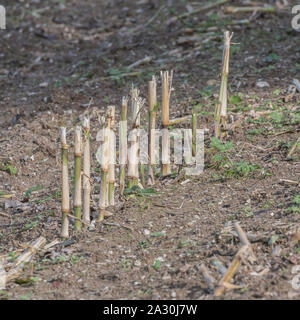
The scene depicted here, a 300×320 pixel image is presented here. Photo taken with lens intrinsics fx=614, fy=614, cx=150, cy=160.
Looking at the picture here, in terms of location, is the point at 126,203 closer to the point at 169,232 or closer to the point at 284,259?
the point at 169,232

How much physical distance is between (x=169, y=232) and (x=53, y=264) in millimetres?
768

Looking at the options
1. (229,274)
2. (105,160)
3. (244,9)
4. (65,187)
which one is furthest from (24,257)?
(244,9)

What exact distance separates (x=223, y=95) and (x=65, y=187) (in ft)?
5.76

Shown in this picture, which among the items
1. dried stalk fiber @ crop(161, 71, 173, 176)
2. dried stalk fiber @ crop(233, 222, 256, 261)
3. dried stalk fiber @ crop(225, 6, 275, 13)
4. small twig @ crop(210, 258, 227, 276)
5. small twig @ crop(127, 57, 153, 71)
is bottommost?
small twig @ crop(210, 258, 227, 276)

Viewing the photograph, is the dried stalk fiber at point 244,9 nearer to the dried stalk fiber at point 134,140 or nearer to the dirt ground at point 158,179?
the dirt ground at point 158,179

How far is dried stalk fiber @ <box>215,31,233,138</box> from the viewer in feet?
16.3

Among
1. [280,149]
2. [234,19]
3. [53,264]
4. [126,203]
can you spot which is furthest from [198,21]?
[53,264]

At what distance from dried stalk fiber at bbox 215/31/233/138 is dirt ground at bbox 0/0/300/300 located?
0.49ft

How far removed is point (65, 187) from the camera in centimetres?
392

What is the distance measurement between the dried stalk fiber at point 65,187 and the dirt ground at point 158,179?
76 mm

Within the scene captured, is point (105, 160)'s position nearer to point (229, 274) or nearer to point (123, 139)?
point (123, 139)

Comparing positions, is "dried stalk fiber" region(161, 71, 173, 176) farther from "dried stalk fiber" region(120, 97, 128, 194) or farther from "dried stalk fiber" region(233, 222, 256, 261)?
"dried stalk fiber" region(233, 222, 256, 261)

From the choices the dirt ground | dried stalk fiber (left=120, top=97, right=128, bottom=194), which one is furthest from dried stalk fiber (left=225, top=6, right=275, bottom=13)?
dried stalk fiber (left=120, top=97, right=128, bottom=194)

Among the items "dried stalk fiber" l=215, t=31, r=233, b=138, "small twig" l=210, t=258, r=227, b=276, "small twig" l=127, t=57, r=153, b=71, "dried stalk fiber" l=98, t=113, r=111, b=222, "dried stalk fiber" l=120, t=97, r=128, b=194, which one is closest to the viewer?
"small twig" l=210, t=258, r=227, b=276
